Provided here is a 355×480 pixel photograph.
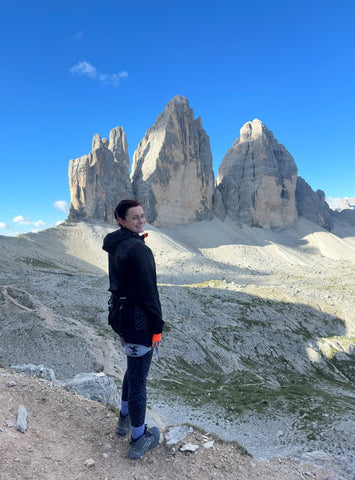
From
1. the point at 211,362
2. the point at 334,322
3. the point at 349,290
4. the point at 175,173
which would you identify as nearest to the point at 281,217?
the point at 175,173

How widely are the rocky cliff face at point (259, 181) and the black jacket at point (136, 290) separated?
13808 centimetres

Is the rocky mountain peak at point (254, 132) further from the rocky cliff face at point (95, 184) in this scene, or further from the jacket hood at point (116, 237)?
the jacket hood at point (116, 237)

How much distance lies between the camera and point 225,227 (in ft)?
422

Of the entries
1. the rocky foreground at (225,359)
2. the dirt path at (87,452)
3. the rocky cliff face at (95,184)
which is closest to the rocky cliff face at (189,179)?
the rocky cliff face at (95,184)

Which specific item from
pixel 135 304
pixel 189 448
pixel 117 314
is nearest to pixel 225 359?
pixel 189 448

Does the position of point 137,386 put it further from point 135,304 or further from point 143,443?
point 135,304

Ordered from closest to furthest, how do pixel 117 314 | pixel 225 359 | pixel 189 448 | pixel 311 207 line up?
pixel 117 314
pixel 189 448
pixel 225 359
pixel 311 207

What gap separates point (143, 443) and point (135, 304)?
2.38 meters

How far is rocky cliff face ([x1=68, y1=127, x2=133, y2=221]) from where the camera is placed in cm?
10319

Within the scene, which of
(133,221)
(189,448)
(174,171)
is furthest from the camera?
(174,171)

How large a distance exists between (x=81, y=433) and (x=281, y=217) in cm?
15291

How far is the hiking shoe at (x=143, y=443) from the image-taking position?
16.1 feet

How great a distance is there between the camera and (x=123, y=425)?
214 inches

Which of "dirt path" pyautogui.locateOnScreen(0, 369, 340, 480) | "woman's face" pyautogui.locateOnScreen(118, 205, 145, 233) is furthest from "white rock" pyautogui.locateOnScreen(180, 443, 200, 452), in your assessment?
"woman's face" pyautogui.locateOnScreen(118, 205, 145, 233)
